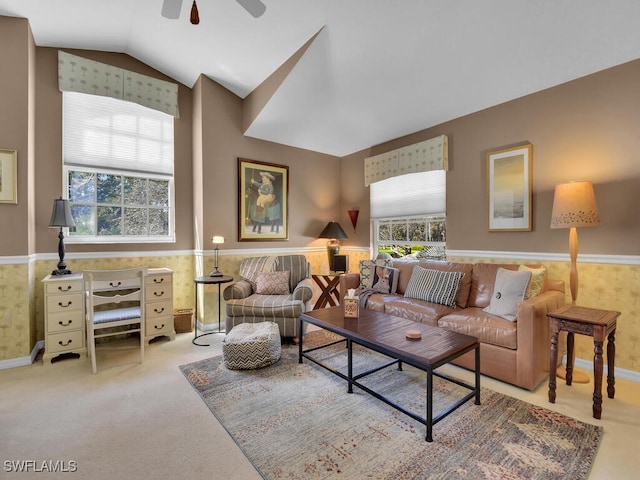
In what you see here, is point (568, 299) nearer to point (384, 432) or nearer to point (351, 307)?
point (351, 307)

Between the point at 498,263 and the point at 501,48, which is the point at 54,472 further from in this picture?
the point at 501,48

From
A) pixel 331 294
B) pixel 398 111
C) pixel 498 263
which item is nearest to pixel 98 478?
pixel 331 294

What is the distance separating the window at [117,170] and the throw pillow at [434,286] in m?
3.20

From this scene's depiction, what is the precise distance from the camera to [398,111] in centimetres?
383

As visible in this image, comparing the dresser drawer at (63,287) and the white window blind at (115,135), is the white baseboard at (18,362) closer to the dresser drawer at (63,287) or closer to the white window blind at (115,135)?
the dresser drawer at (63,287)

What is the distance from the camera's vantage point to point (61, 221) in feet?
10.0

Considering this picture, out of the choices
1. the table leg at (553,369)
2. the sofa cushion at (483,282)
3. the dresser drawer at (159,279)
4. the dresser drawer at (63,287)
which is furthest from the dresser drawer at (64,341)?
the table leg at (553,369)

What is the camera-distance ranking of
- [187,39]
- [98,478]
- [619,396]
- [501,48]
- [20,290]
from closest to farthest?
[98,478] → [619,396] → [501,48] → [20,290] → [187,39]

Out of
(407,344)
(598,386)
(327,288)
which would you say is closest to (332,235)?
(327,288)

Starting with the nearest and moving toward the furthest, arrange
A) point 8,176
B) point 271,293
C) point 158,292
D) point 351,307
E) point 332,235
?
point 351,307 → point 8,176 → point 158,292 → point 271,293 → point 332,235

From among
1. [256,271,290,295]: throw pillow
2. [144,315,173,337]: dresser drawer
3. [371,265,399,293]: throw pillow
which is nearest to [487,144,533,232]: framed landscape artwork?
[371,265,399,293]: throw pillow

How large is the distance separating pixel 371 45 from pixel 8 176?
3681 mm

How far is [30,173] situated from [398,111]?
410cm

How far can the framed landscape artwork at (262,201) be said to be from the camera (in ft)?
14.0
